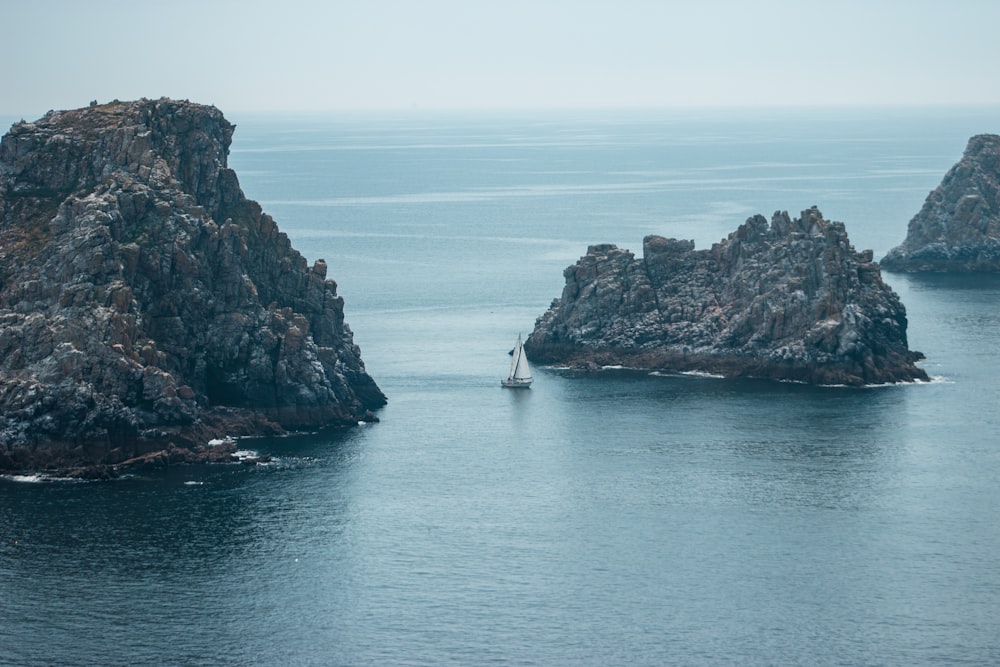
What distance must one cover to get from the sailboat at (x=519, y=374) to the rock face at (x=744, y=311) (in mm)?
8188

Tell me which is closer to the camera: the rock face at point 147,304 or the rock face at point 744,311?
the rock face at point 147,304

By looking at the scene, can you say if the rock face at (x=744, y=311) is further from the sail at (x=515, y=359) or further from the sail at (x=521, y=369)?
the sail at (x=521, y=369)

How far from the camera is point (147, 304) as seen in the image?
136 metres

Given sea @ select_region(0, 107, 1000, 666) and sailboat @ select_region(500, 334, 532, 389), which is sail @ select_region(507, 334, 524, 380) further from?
sea @ select_region(0, 107, 1000, 666)

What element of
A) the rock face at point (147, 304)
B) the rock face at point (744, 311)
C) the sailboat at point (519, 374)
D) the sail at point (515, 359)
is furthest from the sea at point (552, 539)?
the rock face at point (744, 311)

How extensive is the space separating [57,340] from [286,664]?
143 ft

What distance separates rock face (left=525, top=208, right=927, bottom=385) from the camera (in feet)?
519

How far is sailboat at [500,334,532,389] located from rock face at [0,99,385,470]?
1415cm

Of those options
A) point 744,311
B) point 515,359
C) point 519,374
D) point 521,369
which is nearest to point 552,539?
point 519,374

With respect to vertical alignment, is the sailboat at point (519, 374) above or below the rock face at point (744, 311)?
below

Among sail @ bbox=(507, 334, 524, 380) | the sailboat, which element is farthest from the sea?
sail @ bbox=(507, 334, 524, 380)

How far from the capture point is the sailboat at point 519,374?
158 m

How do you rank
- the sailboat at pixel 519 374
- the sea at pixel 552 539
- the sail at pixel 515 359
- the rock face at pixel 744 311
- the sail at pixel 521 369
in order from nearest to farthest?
1. the sea at pixel 552 539
2. the sailboat at pixel 519 374
3. the rock face at pixel 744 311
4. the sail at pixel 521 369
5. the sail at pixel 515 359

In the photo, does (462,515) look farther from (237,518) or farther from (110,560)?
(110,560)
